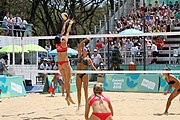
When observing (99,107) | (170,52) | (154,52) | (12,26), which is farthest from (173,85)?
(12,26)

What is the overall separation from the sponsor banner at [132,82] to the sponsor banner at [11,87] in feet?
14.5

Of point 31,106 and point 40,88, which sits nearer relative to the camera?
point 31,106

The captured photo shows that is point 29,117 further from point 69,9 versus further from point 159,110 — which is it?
point 69,9

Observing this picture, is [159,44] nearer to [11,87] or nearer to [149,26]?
[149,26]

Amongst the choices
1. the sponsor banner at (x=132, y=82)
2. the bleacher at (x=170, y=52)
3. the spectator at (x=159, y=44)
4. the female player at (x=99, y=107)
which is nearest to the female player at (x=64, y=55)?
the female player at (x=99, y=107)

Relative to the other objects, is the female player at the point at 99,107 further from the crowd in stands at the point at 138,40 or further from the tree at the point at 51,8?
the tree at the point at 51,8

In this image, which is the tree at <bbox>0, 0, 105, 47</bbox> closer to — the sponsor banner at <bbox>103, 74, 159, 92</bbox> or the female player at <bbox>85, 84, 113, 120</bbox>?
the sponsor banner at <bbox>103, 74, 159, 92</bbox>

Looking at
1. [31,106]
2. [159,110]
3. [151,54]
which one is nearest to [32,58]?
[151,54]

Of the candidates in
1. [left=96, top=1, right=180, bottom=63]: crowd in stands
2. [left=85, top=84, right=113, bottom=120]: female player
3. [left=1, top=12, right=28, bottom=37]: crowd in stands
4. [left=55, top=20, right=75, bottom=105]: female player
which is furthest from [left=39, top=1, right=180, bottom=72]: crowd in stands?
[left=85, top=84, right=113, bottom=120]: female player

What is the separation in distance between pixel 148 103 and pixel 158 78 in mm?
4749

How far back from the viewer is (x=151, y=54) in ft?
69.1

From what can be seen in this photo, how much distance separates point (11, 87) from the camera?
53.7 feet

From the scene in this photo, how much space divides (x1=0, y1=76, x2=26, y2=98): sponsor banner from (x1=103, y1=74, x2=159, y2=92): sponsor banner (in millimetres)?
4414

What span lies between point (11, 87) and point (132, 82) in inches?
219
